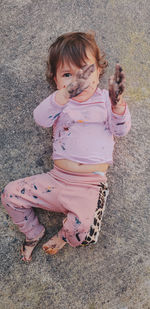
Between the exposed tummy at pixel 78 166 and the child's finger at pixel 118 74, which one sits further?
the exposed tummy at pixel 78 166

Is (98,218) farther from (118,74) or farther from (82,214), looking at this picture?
(118,74)

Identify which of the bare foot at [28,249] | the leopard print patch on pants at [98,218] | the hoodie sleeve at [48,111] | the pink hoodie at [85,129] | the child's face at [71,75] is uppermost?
the child's face at [71,75]

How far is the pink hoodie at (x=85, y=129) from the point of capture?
195 cm

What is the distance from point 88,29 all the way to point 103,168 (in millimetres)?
1053

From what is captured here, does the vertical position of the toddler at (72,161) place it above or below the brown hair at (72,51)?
below

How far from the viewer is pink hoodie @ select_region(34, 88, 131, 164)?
195 cm

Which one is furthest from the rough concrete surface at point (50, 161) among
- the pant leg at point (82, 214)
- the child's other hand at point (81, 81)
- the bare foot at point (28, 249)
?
the child's other hand at point (81, 81)

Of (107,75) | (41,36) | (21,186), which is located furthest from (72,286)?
(41,36)

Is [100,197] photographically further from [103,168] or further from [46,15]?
[46,15]

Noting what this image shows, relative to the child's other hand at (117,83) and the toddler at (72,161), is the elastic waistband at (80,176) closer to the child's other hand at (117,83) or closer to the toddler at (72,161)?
Result: the toddler at (72,161)

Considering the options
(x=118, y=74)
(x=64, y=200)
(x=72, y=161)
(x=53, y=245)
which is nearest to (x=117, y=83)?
(x=118, y=74)

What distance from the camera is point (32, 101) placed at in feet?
7.32

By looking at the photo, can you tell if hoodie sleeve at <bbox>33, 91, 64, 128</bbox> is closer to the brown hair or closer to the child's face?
the child's face

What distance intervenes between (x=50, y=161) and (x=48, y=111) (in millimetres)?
421
